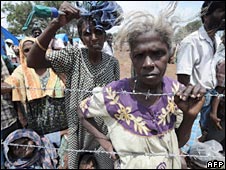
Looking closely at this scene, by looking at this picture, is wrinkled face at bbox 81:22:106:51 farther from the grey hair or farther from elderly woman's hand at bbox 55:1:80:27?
the grey hair

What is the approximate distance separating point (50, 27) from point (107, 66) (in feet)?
1.46

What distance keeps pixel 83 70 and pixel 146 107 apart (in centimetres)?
52

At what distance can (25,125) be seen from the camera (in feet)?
8.36

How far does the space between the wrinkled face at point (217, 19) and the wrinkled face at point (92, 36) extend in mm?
1140

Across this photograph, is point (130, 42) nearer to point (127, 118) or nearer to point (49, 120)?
point (127, 118)

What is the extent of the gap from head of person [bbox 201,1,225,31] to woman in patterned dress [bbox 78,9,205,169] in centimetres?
121

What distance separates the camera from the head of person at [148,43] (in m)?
1.60

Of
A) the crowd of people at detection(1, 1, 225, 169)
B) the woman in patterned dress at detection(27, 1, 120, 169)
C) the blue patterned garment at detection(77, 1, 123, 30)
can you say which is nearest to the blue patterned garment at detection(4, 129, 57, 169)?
the crowd of people at detection(1, 1, 225, 169)

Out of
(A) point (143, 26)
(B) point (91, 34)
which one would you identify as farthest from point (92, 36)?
(A) point (143, 26)

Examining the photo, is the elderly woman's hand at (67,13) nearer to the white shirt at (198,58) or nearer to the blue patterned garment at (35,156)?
the blue patterned garment at (35,156)

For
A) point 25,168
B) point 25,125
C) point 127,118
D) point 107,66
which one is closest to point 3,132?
point 25,125

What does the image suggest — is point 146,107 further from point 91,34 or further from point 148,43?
point 91,34

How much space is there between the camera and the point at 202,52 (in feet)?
9.20

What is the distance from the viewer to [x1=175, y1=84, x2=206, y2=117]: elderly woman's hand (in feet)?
4.97
